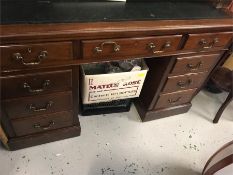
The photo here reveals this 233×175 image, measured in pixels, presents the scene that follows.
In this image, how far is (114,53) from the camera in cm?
93

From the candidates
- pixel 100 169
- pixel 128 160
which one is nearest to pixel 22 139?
Answer: pixel 100 169

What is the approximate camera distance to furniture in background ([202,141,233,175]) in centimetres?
95

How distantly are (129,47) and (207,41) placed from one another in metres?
0.44

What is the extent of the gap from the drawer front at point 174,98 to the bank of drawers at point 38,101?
596 mm

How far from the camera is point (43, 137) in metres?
1.22

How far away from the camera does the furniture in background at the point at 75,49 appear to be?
779 millimetres

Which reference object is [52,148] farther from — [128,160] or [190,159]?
[190,159]

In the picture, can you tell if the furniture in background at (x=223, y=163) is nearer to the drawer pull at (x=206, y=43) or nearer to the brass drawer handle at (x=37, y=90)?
the drawer pull at (x=206, y=43)

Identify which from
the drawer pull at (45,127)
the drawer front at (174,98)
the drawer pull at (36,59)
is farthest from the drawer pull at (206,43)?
the drawer pull at (45,127)

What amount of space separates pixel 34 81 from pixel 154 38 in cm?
56

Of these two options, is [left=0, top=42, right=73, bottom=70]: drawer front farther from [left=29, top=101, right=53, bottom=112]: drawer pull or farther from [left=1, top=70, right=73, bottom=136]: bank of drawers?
[left=29, top=101, right=53, bottom=112]: drawer pull

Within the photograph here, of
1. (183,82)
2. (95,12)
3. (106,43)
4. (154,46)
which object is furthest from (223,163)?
(95,12)

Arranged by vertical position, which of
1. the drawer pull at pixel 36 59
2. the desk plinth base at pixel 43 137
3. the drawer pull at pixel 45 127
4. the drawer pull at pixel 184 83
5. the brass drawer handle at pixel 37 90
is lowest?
the desk plinth base at pixel 43 137

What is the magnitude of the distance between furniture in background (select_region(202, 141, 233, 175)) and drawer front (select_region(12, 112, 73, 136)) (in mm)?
793
